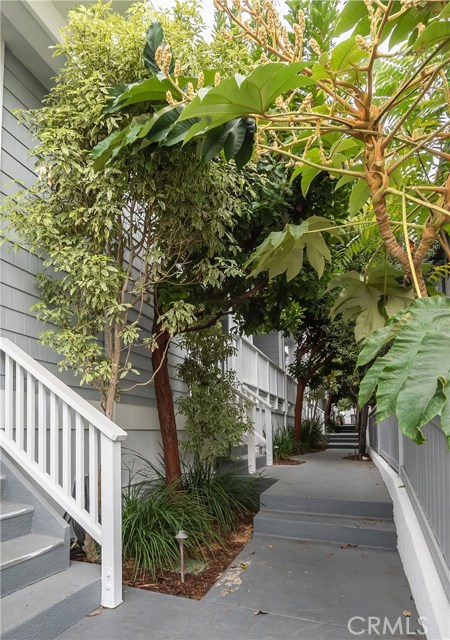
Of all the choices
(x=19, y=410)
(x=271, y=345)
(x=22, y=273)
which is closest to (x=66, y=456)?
(x=19, y=410)

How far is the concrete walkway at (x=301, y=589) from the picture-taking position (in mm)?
2701

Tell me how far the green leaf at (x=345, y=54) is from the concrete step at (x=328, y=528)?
3714 millimetres

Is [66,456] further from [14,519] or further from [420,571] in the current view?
[420,571]

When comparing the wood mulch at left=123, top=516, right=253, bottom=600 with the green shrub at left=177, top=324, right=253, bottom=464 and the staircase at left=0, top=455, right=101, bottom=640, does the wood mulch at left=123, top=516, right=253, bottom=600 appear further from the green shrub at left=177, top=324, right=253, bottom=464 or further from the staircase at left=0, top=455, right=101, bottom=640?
the green shrub at left=177, top=324, right=253, bottom=464

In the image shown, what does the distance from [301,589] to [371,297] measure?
7.09 ft

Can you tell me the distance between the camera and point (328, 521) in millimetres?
4434

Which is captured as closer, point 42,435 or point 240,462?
→ point 42,435

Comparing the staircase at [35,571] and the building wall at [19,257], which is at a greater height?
the building wall at [19,257]

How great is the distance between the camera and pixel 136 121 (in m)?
2.98

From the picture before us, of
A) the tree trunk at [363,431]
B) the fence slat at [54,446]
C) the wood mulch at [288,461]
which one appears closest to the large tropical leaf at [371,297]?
the fence slat at [54,446]

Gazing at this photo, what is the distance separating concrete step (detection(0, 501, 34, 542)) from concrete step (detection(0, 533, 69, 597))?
0.04 m

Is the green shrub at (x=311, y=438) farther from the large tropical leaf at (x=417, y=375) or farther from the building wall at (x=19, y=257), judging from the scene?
the large tropical leaf at (x=417, y=375)

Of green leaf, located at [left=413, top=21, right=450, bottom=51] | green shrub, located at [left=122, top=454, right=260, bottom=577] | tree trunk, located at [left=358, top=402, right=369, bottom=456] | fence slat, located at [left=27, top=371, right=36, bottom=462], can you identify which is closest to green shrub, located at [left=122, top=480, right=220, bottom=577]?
green shrub, located at [left=122, top=454, right=260, bottom=577]

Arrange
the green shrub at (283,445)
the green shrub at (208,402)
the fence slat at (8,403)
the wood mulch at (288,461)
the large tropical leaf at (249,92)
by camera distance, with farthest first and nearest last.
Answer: the green shrub at (283,445) → the wood mulch at (288,461) → the green shrub at (208,402) → the fence slat at (8,403) → the large tropical leaf at (249,92)
